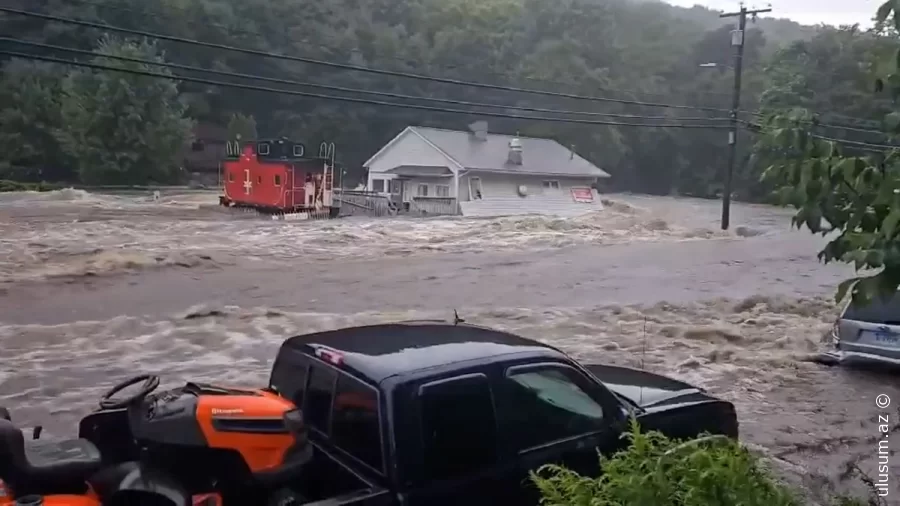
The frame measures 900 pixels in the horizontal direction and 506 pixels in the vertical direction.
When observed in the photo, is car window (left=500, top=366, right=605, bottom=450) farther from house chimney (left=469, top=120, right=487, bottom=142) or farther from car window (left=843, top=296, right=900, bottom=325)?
house chimney (left=469, top=120, right=487, bottom=142)

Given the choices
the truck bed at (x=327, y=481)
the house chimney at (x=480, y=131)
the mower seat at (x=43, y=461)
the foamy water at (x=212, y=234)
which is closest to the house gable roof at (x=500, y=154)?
the house chimney at (x=480, y=131)

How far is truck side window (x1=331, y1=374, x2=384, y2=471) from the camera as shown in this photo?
12.0 ft

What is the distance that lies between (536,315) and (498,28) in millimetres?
50813

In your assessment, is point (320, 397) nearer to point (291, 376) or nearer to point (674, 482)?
point (291, 376)

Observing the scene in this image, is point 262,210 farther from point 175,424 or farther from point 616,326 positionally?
point 175,424

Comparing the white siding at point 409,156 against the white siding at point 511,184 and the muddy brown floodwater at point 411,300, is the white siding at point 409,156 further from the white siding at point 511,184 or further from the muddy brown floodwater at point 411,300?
the muddy brown floodwater at point 411,300

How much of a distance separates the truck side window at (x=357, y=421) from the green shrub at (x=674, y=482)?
138 centimetres

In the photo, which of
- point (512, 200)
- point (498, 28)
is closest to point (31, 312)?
point (512, 200)

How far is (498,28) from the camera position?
209 feet

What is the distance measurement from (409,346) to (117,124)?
42.0 m

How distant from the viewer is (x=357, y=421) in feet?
12.4

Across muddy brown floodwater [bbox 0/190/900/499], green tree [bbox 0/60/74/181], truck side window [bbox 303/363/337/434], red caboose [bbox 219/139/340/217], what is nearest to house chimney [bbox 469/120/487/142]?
red caboose [bbox 219/139/340/217]

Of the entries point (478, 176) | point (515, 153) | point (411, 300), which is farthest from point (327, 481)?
point (515, 153)

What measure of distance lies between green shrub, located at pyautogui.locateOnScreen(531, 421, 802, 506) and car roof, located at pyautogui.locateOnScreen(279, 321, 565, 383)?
4.99 feet
